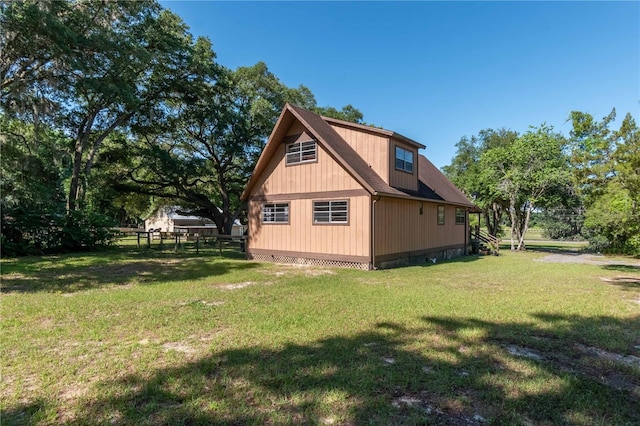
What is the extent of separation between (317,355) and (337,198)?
29.0 ft

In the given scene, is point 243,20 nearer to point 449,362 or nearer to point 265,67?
point 265,67

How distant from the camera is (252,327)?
17.4ft

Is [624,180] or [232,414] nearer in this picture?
[232,414]

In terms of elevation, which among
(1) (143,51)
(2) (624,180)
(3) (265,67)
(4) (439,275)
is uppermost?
(3) (265,67)

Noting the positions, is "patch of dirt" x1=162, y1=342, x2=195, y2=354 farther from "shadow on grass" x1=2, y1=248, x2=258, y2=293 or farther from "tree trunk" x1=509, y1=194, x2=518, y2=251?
"tree trunk" x1=509, y1=194, x2=518, y2=251

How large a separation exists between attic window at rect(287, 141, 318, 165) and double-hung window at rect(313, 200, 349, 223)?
1.82 metres

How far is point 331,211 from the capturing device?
1290cm

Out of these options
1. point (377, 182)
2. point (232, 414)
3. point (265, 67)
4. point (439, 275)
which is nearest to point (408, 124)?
point (265, 67)

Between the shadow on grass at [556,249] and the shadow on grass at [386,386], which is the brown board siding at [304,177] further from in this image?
the shadow on grass at [556,249]

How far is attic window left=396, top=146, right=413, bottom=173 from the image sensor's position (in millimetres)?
13609

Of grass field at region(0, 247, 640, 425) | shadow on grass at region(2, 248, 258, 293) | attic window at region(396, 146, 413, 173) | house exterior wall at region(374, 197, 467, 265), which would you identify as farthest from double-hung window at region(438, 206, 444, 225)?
shadow on grass at region(2, 248, 258, 293)

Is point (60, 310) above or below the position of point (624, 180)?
below

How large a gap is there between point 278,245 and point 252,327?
9263 millimetres

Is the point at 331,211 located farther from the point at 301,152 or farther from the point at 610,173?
the point at 610,173
